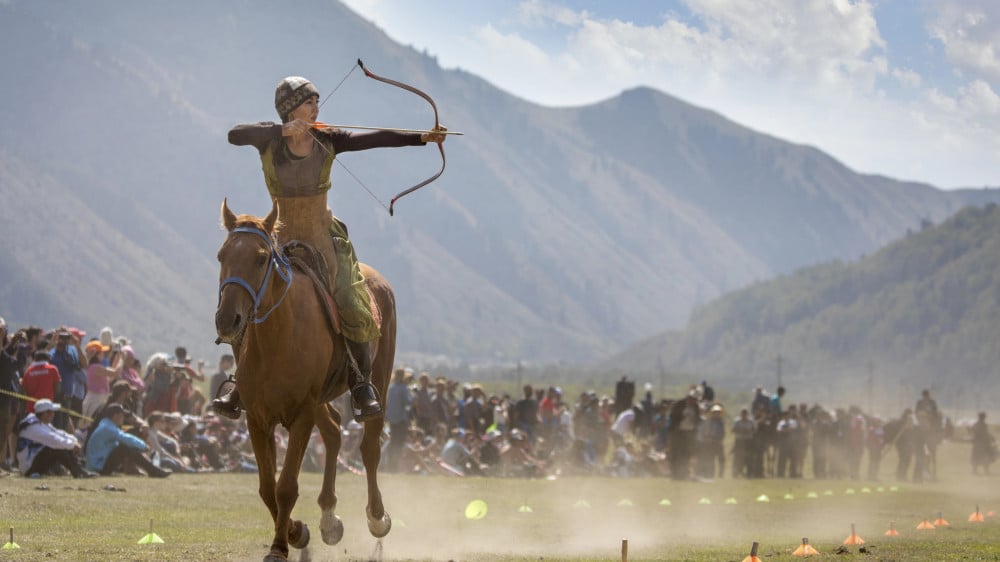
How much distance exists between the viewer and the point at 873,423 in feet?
157

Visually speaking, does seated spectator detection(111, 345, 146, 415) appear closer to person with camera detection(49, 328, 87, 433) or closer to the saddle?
person with camera detection(49, 328, 87, 433)

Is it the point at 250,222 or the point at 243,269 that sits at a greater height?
the point at 250,222

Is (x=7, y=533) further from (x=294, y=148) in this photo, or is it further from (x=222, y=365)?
(x=222, y=365)

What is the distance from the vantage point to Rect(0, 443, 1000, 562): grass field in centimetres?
1498

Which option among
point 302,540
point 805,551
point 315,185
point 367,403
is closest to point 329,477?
point 367,403

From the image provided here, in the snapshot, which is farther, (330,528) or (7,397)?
(7,397)

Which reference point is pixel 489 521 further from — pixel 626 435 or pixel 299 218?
pixel 626 435

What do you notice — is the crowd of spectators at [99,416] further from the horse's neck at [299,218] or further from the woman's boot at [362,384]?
the horse's neck at [299,218]

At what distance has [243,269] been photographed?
11.7m

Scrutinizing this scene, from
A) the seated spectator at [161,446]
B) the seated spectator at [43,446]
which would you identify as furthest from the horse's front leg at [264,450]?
the seated spectator at [161,446]

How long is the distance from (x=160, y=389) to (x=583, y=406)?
14817 millimetres

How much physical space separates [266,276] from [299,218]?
1360 mm

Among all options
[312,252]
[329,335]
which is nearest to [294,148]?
[312,252]

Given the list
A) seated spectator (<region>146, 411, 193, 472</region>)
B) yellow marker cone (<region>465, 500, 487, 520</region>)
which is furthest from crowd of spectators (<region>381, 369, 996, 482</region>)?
yellow marker cone (<region>465, 500, 487, 520</region>)
